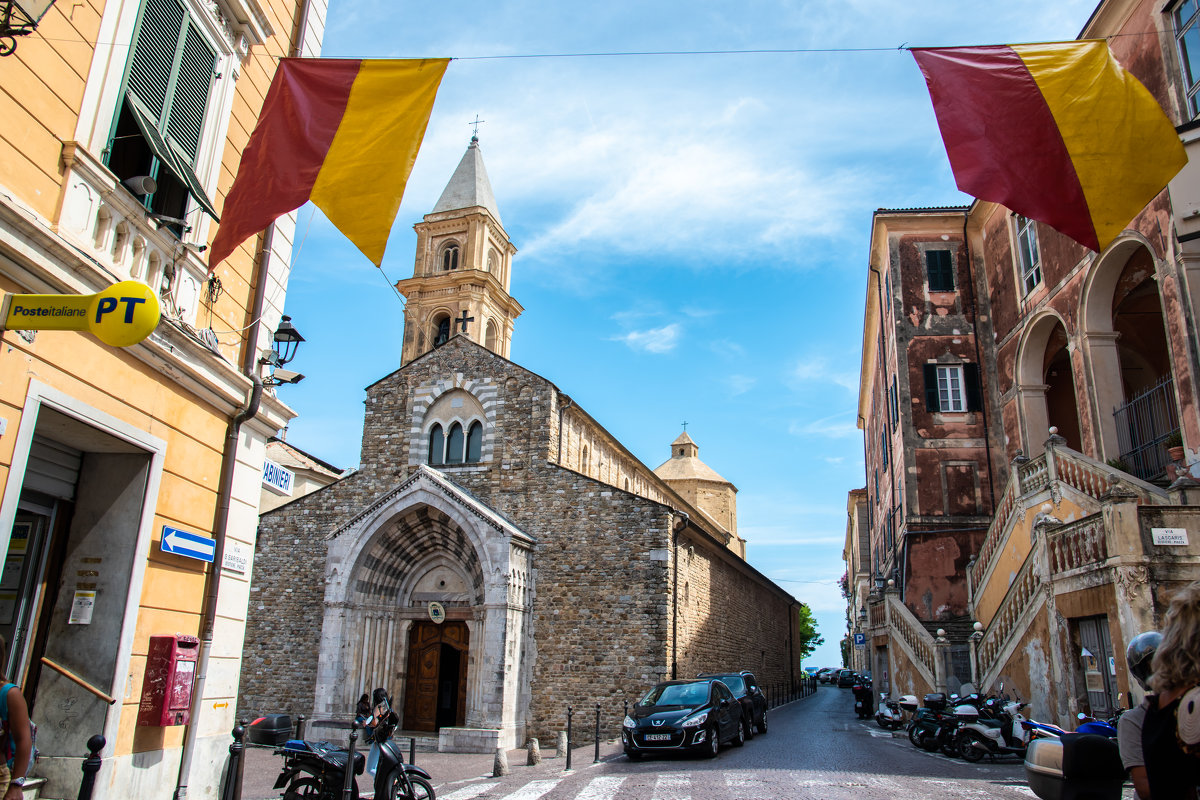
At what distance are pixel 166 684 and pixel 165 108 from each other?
15.9ft

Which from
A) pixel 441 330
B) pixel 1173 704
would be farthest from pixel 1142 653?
pixel 441 330

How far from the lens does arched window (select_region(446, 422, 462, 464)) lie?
21.3m

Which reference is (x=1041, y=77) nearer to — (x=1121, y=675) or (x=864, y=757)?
(x=1121, y=675)

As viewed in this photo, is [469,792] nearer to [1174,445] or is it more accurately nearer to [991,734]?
[991,734]

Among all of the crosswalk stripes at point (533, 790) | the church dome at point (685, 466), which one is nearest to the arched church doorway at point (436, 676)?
the crosswalk stripes at point (533, 790)

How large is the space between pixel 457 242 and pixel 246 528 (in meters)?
33.3

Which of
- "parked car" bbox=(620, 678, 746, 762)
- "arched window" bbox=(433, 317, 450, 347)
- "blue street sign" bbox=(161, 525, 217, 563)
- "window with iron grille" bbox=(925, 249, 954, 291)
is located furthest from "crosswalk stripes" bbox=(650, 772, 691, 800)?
"arched window" bbox=(433, 317, 450, 347)

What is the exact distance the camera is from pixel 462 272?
124 feet

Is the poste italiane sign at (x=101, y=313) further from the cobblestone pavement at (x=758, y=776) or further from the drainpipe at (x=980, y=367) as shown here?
the drainpipe at (x=980, y=367)

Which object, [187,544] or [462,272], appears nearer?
[187,544]

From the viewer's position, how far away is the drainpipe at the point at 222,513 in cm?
692

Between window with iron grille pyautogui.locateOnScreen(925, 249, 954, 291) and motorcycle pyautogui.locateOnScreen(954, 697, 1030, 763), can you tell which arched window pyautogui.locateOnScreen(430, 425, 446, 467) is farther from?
window with iron grille pyautogui.locateOnScreen(925, 249, 954, 291)

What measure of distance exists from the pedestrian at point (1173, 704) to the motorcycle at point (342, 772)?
680 cm

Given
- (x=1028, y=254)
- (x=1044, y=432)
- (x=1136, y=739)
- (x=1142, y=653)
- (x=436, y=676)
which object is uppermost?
(x=1028, y=254)
